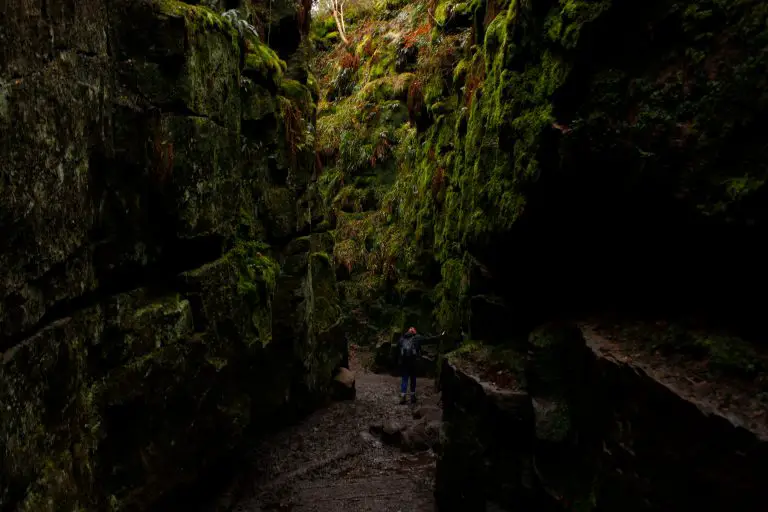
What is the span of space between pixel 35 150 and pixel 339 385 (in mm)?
11294

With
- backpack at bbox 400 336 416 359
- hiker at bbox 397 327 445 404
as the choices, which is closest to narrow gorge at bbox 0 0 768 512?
hiker at bbox 397 327 445 404

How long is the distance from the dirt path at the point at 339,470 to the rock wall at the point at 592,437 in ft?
4.67

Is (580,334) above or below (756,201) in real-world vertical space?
below

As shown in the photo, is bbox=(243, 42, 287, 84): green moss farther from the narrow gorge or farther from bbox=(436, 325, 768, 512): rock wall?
bbox=(436, 325, 768, 512): rock wall

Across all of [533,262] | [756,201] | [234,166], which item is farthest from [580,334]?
[234,166]

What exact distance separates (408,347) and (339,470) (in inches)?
160

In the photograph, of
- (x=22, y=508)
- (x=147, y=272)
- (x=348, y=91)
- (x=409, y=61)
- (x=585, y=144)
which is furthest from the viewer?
(x=348, y=91)

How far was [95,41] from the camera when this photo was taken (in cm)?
530

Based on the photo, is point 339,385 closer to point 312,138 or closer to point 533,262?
point 312,138

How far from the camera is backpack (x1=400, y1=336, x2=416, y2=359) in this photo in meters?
13.1

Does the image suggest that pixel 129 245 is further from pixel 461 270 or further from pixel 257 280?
pixel 461 270

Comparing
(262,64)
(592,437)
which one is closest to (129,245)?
(262,64)

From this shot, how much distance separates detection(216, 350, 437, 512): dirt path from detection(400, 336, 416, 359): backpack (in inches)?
54.7

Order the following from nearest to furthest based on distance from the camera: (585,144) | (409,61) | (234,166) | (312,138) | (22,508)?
(22,508), (585,144), (234,166), (312,138), (409,61)
